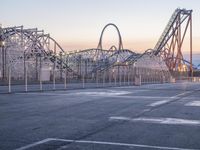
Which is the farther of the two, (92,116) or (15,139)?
(92,116)

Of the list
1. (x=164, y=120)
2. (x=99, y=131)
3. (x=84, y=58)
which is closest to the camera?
(x=99, y=131)

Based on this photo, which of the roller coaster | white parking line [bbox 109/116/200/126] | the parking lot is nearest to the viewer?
the parking lot

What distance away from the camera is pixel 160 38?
98.7 meters

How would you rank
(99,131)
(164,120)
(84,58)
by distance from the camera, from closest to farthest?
1. (99,131)
2. (164,120)
3. (84,58)

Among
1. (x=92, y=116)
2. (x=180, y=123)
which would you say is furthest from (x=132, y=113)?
(x=180, y=123)

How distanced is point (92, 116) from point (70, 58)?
249 ft

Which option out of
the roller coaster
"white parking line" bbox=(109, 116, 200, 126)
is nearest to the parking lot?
"white parking line" bbox=(109, 116, 200, 126)

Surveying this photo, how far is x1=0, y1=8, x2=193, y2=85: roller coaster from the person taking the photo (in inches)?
2414

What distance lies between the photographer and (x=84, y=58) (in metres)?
91.4

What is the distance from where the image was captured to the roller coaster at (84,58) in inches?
2414

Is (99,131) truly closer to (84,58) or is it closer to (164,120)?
(164,120)

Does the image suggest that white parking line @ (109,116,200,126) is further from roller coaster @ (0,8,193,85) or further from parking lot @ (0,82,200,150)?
roller coaster @ (0,8,193,85)

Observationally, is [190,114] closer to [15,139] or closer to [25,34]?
[15,139]

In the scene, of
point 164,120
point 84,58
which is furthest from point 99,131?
point 84,58
